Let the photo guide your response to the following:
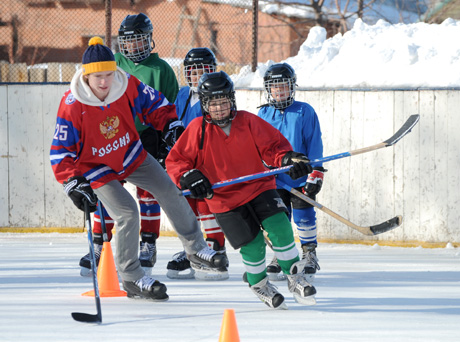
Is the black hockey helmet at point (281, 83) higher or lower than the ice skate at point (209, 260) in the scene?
higher

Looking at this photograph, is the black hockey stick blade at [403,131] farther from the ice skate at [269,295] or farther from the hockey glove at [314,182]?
the ice skate at [269,295]

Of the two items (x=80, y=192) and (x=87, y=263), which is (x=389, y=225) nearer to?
(x=80, y=192)

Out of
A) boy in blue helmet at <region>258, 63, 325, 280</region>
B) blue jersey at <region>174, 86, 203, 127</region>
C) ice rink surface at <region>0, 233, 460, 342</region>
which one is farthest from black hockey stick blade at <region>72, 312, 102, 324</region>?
blue jersey at <region>174, 86, 203, 127</region>

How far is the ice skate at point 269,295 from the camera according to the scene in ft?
14.1

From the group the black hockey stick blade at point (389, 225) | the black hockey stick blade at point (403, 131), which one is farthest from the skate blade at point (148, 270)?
the black hockey stick blade at point (403, 131)

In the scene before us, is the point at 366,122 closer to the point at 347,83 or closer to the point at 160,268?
the point at 347,83

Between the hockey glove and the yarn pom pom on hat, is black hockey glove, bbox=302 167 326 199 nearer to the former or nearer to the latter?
the hockey glove


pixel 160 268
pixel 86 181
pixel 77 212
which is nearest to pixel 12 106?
pixel 77 212

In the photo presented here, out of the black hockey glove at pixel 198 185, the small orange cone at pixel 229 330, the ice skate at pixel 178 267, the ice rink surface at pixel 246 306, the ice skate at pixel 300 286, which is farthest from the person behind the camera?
the ice skate at pixel 178 267

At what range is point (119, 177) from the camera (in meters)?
4.75

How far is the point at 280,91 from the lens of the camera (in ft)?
17.6

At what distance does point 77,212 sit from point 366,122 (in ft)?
9.71

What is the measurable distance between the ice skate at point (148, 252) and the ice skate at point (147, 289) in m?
0.78

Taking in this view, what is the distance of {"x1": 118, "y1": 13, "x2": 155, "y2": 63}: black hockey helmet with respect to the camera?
222 inches
